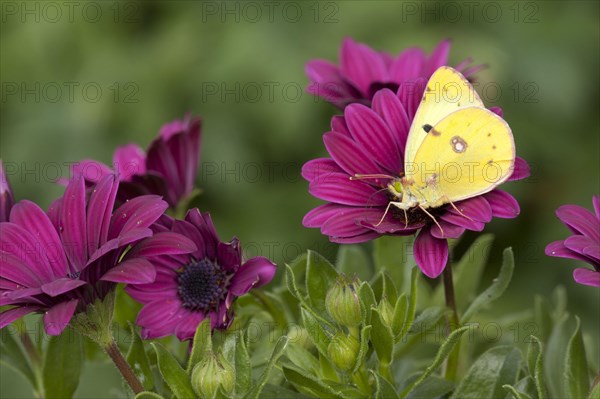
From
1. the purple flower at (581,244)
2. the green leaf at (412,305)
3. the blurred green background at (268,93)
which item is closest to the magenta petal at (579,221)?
the purple flower at (581,244)

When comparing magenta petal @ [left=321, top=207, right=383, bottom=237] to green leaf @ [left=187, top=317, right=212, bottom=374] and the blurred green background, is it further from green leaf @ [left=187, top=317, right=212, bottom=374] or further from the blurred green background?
the blurred green background

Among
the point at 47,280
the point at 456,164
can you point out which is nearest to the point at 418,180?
the point at 456,164

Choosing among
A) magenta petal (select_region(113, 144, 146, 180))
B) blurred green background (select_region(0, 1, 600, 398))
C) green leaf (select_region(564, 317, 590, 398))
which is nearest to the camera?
green leaf (select_region(564, 317, 590, 398))

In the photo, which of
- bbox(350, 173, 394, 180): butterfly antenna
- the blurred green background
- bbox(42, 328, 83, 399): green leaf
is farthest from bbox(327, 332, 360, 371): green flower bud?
the blurred green background

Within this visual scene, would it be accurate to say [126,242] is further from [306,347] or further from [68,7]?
[68,7]

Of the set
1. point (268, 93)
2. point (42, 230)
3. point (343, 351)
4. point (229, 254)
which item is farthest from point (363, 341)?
point (268, 93)

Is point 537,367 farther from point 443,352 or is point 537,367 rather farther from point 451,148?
point 451,148
